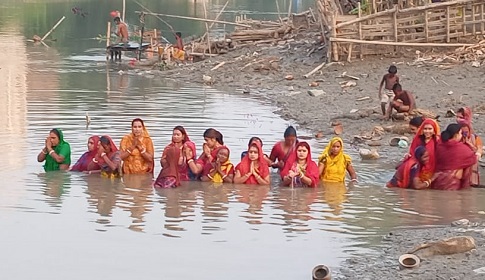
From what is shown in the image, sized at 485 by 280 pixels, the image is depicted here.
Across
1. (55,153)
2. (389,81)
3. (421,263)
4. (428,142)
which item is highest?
(389,81)

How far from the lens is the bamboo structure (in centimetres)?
2002

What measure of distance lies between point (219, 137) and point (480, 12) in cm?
1177

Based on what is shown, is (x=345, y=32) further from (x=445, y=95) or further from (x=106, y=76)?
(x=106, y=76)

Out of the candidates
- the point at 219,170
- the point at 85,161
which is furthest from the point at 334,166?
the point at 85,161

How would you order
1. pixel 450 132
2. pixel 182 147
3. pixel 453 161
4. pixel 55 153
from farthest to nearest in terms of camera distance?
pixel 55 153 < pixel 182 147 < pixel 453 161 < pixel 450 132

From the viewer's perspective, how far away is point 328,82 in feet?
64.3

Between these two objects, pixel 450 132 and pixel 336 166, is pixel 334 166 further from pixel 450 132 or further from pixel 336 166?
pixel 450 132

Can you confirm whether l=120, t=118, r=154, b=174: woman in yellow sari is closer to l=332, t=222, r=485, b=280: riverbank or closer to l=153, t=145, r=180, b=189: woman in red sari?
l=153, t=145, r=180, b=189: woman in red sari

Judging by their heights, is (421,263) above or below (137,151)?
below

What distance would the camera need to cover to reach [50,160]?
11.2 metres

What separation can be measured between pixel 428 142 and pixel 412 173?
431 millimetres

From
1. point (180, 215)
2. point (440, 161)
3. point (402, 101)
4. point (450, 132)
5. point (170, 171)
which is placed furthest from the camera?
point (402, 101)

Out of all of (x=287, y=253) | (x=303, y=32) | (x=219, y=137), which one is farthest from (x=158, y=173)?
(x=303, y=32)

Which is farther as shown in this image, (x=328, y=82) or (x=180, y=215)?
(x=328, y=82)
